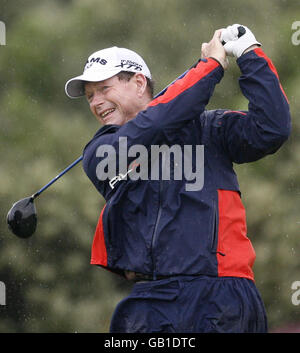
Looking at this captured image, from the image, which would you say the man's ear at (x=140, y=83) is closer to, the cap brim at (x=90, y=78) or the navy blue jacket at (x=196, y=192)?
the cap brim at (x=90, y=78)

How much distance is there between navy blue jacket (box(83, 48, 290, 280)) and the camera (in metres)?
3.07

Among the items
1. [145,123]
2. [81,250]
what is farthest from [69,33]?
[145,123]

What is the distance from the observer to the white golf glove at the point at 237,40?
317 centimetres

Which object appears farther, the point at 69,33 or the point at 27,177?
the point at 69,33

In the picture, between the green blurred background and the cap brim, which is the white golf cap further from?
the green blurred background

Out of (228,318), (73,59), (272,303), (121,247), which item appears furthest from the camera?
(73,59)

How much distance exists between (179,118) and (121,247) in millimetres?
611

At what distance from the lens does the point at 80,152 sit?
25.5ft

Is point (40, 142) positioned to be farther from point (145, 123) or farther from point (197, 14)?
point (145, 123)

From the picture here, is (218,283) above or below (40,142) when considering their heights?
below

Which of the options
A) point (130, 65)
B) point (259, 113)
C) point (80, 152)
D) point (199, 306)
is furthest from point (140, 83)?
point (80, 152)

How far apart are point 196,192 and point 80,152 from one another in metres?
4.75

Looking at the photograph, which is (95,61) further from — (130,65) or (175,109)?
(175,109)

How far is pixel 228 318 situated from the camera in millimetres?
3031
